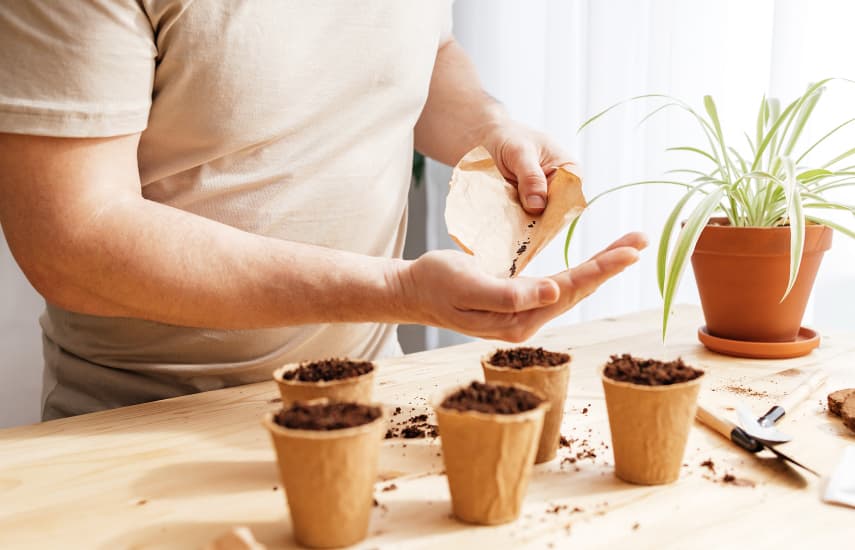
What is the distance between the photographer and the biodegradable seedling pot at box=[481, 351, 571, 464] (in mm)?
889

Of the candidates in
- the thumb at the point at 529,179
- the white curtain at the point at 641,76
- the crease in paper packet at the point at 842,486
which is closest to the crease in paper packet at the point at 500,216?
the thumb at the point at 529,179

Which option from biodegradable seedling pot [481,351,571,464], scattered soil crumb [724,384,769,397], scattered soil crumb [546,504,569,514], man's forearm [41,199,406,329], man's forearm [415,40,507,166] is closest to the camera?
scattered soil crumb [546,504,569,514]

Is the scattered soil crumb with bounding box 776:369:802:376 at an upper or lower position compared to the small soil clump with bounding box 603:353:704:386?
lower

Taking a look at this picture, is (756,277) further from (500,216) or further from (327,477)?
(327,477)

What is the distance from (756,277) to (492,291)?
2.10 ft

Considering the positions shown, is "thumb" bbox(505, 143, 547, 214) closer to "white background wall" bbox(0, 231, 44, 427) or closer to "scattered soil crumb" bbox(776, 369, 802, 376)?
"scattered soil crumb" bbox(776, 369, 802, 376)

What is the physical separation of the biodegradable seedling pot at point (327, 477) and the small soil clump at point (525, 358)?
26 centimetres

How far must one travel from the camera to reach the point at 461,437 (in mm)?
733

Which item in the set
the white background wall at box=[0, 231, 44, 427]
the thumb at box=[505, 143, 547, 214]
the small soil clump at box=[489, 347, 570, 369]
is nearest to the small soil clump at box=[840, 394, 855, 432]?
the small soil clump at box=[489, 347, 570, 369]

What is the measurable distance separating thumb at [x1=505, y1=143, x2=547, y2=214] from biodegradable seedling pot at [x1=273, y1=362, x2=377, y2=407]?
1.61 feet

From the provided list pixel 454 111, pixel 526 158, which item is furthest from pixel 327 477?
pixel 454 111

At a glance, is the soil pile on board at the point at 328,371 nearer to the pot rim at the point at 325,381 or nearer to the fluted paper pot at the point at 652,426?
the pot rim at the point at 325,381

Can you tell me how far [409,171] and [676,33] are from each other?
2.95ft

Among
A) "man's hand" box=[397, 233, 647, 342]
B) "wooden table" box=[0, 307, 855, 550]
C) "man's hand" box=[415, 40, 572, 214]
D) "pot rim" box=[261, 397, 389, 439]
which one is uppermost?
"man's hand" box=[415, 40, 572, 214]
